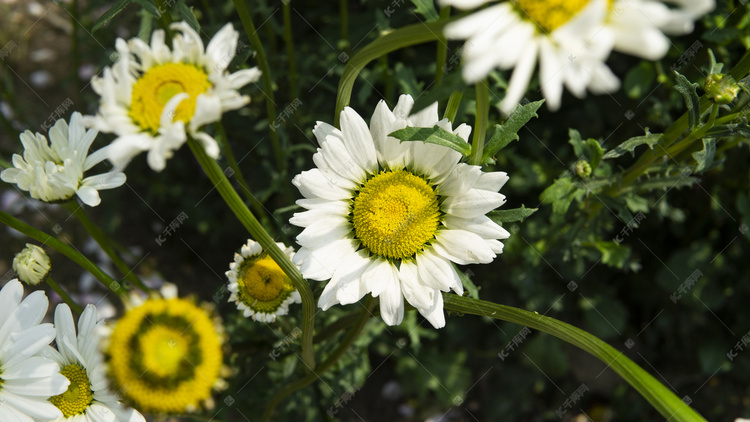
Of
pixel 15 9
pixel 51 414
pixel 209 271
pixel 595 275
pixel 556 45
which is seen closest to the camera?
pixel 556 45

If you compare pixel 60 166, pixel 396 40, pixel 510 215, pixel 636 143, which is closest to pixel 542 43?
pixel 396 40

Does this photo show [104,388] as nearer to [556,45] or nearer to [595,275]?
[556,45]

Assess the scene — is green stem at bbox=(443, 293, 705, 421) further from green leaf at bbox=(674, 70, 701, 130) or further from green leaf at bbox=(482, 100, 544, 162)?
green leaf at bbox=(674, 70, 701, 130)

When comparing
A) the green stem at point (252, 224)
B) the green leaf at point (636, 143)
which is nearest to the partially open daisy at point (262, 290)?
the green stem at point (252, 224)

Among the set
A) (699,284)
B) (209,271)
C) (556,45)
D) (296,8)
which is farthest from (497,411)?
(556,45)

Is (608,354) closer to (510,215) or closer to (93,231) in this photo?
(510,215)

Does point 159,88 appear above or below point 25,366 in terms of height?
above
